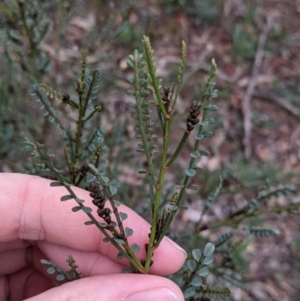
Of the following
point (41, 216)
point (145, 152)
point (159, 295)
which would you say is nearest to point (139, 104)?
point (145, 152)

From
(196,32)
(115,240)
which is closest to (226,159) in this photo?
(196,32)

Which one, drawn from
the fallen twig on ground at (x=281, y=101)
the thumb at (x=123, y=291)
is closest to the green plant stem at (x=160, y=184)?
the thumb at (x=123, y=291)

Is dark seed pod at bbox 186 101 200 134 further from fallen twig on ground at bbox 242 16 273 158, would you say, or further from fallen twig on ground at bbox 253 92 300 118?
fallen twig on ground at bbox 253 92 300 118

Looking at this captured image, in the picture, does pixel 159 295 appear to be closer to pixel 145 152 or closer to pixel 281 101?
pixel 145 152

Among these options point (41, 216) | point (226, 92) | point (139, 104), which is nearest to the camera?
point (139, 104)

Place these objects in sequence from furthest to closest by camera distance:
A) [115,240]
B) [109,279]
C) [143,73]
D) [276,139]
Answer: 1. [276,139]
2. [109,279]
3. [115,240]
4. [143,73]

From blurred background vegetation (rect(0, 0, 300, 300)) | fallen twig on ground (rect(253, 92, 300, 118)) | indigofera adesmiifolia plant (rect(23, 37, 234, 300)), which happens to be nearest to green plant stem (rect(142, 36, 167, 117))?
indigofera adesmiifolia plant (rect(23, 37, 234, 300))

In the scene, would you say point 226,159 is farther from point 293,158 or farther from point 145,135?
point 145,135
